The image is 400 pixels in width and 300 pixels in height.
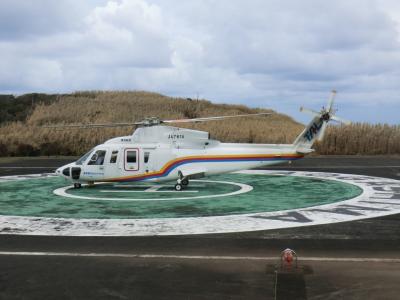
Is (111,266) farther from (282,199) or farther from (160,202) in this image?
(282,199)

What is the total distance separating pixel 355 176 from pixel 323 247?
1503 cm

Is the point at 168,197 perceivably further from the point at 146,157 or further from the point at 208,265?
the point at 208,265

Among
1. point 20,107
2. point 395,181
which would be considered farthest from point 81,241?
point 20,107

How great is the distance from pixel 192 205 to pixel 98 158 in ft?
18.4

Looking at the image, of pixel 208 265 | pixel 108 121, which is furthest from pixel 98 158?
pixel 108 121

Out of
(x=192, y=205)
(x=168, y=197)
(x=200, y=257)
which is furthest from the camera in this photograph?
(x=168, y=197)

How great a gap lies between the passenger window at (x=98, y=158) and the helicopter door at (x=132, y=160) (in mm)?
1023

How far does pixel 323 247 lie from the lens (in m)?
10.7

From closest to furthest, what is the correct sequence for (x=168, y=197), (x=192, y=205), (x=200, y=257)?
(x=200, y=257) < (x=192, y=205) < (x=168, y=197)

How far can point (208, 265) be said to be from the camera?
9430 millimetres

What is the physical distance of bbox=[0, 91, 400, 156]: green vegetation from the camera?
4106 centimetres

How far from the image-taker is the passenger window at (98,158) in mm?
19875

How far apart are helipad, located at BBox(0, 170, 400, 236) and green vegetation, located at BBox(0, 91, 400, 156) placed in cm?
1612

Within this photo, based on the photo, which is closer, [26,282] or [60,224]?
[26,282]
